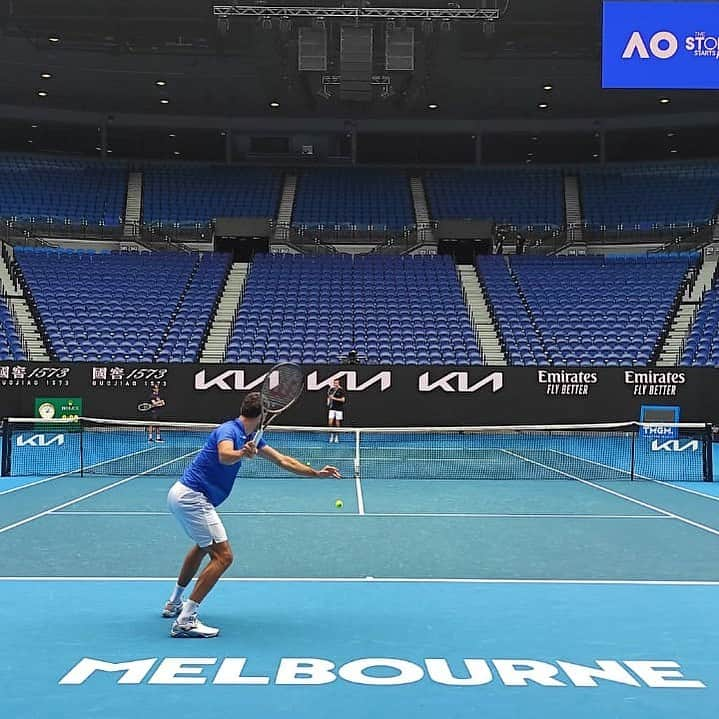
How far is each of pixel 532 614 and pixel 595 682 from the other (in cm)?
159

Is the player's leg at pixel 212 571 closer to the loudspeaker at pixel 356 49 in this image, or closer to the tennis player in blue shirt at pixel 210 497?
the tennis player in blue shirt at pixel 210 497

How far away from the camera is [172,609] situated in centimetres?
661

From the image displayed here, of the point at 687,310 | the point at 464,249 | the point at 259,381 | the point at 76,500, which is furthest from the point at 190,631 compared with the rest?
the point at 464,249

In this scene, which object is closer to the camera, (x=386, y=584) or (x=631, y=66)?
(x=386, y=584)

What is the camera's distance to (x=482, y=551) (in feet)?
30.8

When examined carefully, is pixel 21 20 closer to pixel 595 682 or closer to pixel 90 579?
pixel 90 579

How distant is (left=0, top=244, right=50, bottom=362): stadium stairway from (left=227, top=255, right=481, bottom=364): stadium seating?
601cm

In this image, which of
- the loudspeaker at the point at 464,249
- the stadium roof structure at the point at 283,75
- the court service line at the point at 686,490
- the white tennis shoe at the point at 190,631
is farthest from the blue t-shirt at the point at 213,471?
the loudspeaker at the point at 464,249

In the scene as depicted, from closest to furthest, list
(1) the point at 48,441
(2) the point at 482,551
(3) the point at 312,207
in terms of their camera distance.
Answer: (2) the point at 482,551
(1) the point at 48,441
(3) the point at 312,207

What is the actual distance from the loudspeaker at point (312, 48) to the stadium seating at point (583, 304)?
33.9 feet

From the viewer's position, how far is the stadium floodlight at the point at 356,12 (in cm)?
2536

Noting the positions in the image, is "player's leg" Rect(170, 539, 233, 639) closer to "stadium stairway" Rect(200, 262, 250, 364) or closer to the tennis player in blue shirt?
the tennis player in blue shirt

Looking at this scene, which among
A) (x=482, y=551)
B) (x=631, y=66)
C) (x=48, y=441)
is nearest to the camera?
(x=482, y=551)

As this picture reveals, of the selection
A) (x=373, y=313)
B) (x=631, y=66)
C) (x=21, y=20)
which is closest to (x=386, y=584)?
(x=631, y=66)
